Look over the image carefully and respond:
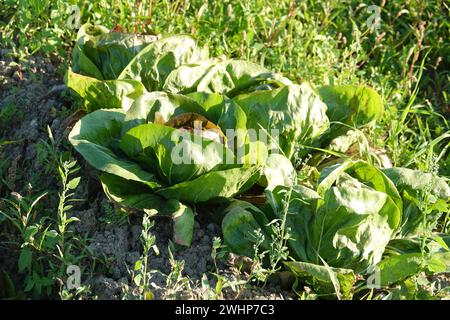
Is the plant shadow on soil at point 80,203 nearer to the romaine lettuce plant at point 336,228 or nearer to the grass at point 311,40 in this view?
the grass at point 311,40

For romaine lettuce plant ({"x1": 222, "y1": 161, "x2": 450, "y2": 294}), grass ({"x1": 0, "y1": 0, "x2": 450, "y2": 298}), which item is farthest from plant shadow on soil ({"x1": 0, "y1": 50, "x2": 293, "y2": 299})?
romaine lettuce plant ({"x1": 222, "y1": 161, "x2": 450, "y2": 294})

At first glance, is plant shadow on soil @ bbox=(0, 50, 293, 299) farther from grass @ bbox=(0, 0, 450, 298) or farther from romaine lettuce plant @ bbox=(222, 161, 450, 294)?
romaine lettuce plant @ bbox=(222, 161, 450, 294)

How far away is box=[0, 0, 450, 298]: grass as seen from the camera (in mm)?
4551

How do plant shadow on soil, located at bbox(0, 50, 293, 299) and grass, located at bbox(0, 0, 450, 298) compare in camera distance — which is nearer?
plant shadow on soil, located at bbox(0, 50, 293, 299)

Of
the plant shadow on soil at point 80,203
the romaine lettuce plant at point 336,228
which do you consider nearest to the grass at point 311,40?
the plant shadow on soil at point 80,203

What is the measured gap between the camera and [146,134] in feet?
11.1

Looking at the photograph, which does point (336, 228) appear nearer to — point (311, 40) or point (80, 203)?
point (80, 203)

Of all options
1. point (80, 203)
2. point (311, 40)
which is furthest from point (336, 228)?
point (311, 40)

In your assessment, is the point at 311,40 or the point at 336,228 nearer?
the point at 336,228

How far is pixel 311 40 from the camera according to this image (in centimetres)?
527

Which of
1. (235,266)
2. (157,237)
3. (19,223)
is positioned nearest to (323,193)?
(235,266)

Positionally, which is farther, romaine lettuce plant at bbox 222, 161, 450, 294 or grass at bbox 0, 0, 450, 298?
grass at bbox 0, 0, 450, 298

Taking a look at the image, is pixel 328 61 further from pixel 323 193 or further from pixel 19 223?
pixel 19 223
